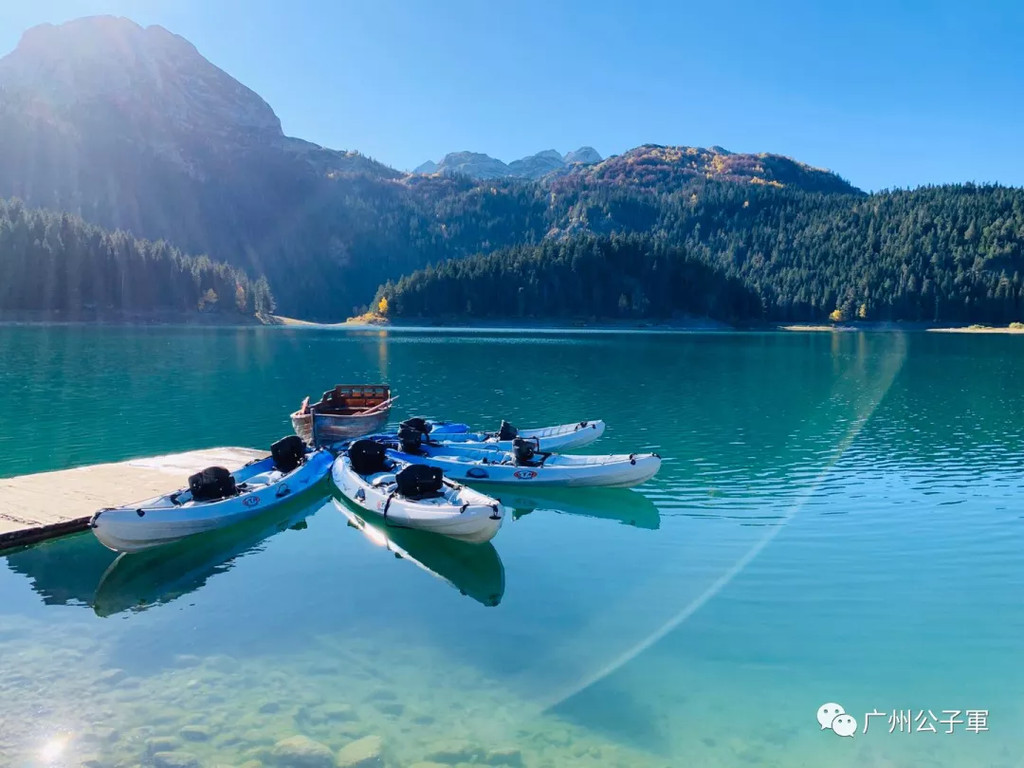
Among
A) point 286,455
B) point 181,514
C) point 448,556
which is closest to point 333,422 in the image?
point 286,455

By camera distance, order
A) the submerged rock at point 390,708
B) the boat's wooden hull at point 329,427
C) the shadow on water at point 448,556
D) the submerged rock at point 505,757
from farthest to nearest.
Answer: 1. the boat's wooden hull at point 329,427
2. the shadow on water at point 448,556
3. the submerged rock at point 390,708
4. the submerged rock at point 505,757

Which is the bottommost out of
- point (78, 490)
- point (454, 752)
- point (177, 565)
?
point (177, 565)

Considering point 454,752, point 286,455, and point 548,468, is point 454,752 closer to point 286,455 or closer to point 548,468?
point 548,468

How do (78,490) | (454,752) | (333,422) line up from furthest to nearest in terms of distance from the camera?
(333,422), (78,490), (454,752)

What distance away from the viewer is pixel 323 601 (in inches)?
695

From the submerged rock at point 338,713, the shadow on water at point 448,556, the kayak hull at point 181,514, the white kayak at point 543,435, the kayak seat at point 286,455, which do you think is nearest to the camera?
the submerged rock at point 338,713

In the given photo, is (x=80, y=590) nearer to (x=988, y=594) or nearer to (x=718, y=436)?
(x=988, y=594)

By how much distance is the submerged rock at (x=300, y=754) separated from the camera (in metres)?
11.3

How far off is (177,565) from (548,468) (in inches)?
521

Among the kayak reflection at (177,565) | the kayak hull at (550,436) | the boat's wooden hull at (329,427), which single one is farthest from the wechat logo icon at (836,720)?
the boat's wooden hull at (329,427)

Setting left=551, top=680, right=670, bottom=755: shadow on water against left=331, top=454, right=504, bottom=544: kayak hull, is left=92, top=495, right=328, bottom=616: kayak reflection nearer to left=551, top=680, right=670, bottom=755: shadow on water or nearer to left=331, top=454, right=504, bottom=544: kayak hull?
left=331, top=454, right=504, bottom=544: kayak hull

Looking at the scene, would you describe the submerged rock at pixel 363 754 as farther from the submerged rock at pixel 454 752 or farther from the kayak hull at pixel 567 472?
the kayak hull at pixel 567 472

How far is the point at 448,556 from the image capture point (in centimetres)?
2128

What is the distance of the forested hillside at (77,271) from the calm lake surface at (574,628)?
492ft
